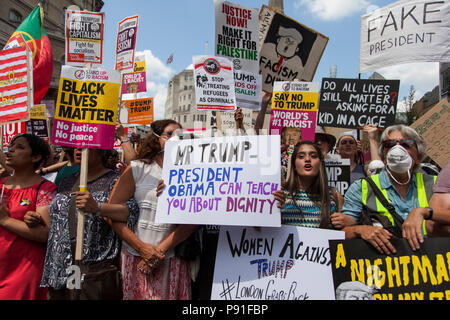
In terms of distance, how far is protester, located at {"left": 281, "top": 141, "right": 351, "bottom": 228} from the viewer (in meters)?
2.89

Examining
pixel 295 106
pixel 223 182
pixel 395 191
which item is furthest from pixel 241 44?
pixel 395 191

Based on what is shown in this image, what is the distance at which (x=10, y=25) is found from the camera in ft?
85.6

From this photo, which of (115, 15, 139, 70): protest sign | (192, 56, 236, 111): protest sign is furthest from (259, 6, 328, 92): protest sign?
(115, 15, 139, 70): protest sign

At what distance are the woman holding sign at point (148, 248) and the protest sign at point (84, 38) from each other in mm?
1635

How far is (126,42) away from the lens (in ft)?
22.5

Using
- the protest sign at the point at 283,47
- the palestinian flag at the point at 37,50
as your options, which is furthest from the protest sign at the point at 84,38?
the protest sign at the point at 283,47

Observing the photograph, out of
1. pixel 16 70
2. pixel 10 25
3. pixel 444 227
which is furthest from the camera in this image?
pixel 10 25

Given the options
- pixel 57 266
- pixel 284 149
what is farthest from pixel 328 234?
pixel 284 149

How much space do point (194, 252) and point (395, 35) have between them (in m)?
4.32

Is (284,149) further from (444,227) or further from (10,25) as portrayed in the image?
(10,25)

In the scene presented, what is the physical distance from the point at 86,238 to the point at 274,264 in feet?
5.43

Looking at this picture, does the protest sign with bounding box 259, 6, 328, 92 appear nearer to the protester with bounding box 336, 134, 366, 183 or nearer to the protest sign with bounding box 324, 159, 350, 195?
the protester with bounding box 336, 134, 366, 183

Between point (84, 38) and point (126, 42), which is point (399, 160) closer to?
point (84, 38)
